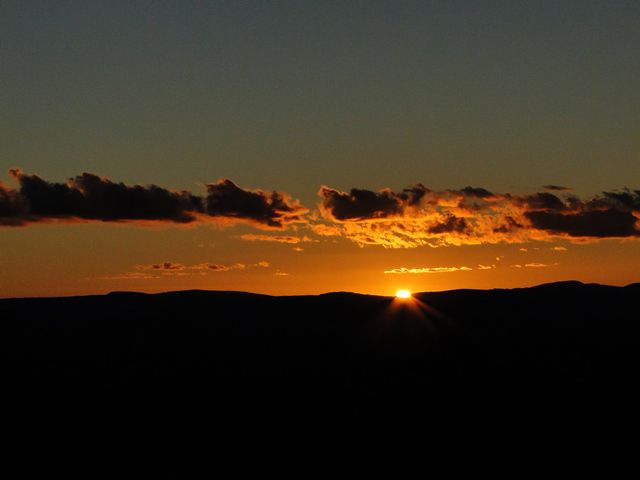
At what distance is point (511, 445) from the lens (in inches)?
2985

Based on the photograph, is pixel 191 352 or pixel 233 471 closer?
pixel 233 471

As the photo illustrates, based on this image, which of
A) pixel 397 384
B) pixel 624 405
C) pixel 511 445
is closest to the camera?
pixel 511 445

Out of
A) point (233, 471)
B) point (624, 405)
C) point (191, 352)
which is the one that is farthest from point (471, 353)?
point (233, 471)

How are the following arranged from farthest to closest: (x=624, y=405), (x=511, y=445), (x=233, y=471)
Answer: (x=624, y=405) → (x=511, y=445) → (x=233, y=471)

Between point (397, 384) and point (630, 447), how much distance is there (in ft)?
90.4

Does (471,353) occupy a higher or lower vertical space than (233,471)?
higher

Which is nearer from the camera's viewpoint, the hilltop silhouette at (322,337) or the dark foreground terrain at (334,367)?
the dark foreground terrain at (334,367)

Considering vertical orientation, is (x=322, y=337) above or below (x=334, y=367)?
above

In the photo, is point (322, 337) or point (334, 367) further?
point (322, 337)

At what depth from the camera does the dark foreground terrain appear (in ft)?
271

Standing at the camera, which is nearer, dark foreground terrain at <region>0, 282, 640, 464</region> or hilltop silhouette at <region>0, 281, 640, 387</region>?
dark foreground terrain at <region>0, 282, 640, 464</region>

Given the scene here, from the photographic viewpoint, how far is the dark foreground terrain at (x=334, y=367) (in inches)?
3248

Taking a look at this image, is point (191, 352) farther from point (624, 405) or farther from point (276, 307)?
point (624, 405)

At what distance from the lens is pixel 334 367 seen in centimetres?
10412
